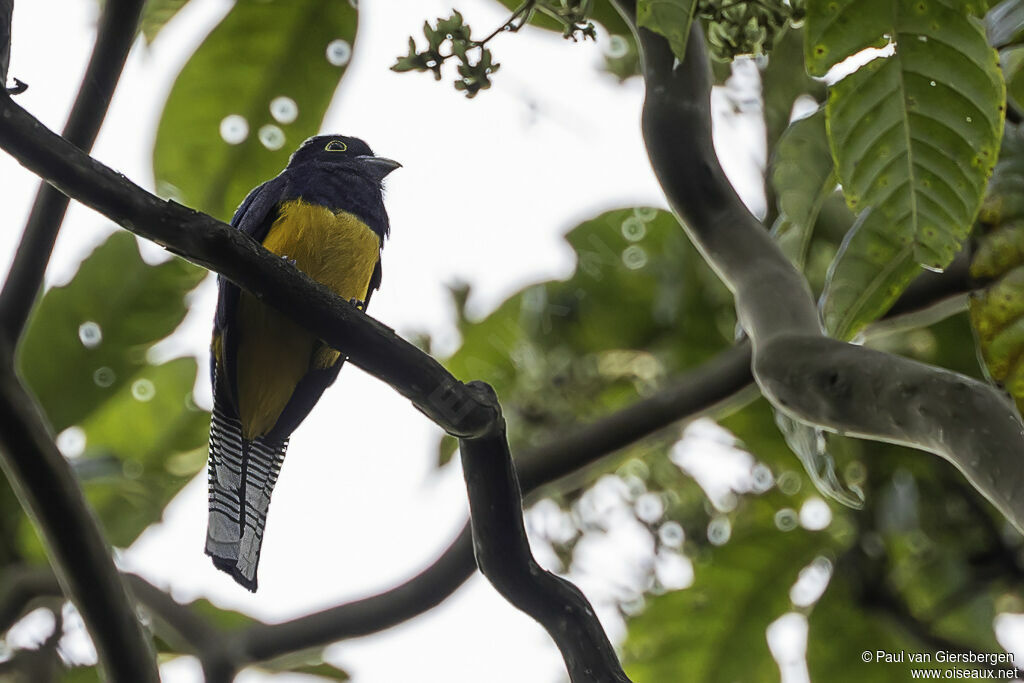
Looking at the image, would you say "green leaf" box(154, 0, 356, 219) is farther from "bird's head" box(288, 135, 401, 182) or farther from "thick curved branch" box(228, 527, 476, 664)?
"thick curved branch" box(228, 527, 476, 664)

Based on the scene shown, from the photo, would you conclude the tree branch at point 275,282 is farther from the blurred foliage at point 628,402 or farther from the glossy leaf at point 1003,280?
the blurred foliage at point 628,402

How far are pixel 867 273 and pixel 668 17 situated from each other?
617 mm

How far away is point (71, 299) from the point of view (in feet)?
10.5

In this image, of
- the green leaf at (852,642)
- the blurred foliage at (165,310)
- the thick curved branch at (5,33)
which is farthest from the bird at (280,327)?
the green leaf at (852,642)

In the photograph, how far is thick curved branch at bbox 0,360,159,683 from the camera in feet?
5.54

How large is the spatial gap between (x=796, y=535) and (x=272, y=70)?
1.94 m

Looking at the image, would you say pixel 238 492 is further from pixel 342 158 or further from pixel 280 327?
pixel 342 158

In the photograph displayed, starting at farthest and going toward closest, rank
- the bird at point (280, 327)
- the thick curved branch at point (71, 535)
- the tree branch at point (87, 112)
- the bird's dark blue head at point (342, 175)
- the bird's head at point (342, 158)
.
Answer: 1. the bird's head at point (342, 158)
2. the bird's dark blue head at point (342, 175)
3. the bird at point (280, 327)
4. the tree branch at point (87, 112)
5. the thick curved branch at point (71, 535)

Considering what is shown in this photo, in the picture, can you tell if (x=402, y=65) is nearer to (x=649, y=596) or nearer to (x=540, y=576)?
(x=540, y=576)

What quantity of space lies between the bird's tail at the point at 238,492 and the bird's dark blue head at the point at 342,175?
2.08 feet

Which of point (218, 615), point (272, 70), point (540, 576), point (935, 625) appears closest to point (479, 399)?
point (540, 576)

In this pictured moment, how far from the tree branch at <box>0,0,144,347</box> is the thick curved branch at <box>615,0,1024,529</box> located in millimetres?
823

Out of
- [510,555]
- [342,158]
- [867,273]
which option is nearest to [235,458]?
[342,158]

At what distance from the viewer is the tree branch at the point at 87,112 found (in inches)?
70.9
